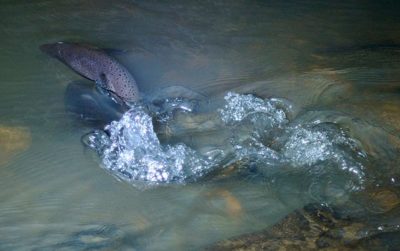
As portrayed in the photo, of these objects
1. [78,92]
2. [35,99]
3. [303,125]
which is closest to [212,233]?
[303,125]

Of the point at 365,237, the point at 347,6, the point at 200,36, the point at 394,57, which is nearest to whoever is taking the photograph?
the point at 365,237

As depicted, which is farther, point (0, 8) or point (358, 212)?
point (0, 8)

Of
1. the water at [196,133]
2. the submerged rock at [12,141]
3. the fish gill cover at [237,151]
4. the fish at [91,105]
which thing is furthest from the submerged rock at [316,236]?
the submerged rock at [12,141]

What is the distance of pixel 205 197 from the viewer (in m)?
3.20

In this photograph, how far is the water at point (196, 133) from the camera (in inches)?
119

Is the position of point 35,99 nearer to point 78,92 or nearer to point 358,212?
point 78,92

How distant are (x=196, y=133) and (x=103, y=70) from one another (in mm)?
1161

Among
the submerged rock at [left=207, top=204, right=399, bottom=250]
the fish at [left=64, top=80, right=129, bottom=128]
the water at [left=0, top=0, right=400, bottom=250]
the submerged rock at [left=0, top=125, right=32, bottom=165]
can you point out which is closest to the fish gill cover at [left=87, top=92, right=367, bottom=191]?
the water at [left=0, top=0, right=400, bottom=250]

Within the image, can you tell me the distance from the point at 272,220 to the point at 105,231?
3.81 ft

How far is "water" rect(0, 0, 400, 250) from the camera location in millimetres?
3020

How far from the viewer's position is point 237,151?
12.0 ft

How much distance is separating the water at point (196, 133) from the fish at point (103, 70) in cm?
17

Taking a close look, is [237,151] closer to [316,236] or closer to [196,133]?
[196,133]

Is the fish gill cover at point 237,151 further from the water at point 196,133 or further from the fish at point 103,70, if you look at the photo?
the fish at point 103,70
